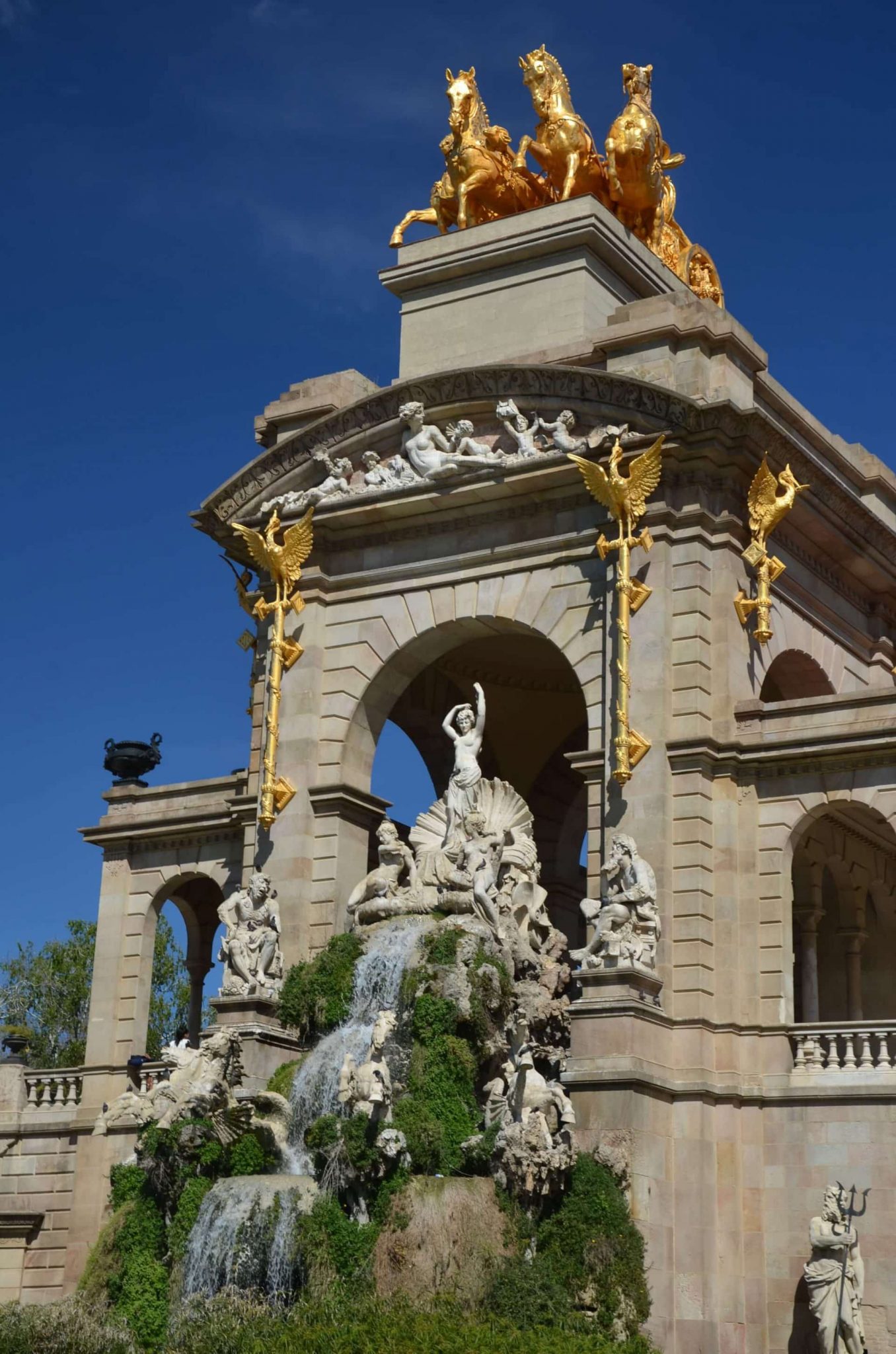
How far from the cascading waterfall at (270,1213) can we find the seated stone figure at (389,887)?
7.36ft

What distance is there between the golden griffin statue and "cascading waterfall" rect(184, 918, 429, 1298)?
8283mm

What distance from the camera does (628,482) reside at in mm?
32531

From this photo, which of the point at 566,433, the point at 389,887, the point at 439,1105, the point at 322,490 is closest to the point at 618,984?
the point at 439,1105

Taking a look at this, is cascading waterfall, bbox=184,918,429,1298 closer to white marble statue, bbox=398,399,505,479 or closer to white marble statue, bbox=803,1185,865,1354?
white marble statue, bbox=803,1185,865,1354

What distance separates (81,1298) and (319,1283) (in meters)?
4.26

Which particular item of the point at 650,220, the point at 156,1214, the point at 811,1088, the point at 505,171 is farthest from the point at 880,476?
the point at 156,1214

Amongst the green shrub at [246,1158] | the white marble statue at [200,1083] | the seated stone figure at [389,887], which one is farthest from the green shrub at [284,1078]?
the seated stone figure at [389,887]

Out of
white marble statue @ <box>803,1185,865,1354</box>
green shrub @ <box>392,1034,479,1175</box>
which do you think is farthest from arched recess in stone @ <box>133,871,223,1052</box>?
white marble statue @ <box>803,1185,865,1354</box>

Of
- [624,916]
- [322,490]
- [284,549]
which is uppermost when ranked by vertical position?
[322,490]

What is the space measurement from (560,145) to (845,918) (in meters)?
16.2

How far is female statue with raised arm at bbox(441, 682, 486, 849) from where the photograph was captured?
34250mm

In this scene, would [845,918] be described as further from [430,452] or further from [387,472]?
[387,472]

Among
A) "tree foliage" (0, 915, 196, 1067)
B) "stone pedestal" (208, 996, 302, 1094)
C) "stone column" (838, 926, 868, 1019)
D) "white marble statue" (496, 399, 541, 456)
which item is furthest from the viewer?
"tree foliage" (0, 915, 196, 1067)

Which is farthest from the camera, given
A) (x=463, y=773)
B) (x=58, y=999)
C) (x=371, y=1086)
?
(x=58, y=999)
